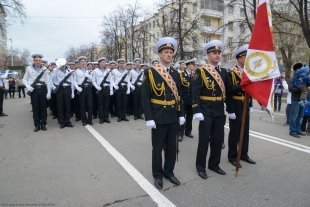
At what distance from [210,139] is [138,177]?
1417 mm

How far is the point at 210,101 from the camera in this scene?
5.17m

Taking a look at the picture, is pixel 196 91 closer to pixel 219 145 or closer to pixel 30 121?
pixel 219 145

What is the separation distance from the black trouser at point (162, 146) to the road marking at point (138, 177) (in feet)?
0.78

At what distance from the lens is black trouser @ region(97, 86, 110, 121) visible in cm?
1061

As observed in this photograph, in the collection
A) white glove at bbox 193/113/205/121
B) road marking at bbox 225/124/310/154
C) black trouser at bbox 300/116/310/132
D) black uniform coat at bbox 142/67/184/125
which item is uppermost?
black uniform coat at bbox 142/67/184/125

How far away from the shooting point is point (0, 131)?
9.34 m

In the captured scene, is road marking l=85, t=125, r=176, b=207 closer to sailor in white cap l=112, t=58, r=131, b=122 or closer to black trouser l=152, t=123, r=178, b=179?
black trouser l=152, t=123, r=178, b=179

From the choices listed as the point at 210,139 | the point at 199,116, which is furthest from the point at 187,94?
the point at 199,116

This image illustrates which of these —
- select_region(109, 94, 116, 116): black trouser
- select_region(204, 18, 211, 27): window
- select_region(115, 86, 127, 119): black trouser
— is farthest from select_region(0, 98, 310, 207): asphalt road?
select_region(204, 18, 211, 27): window

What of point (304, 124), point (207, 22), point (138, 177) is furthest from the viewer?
point (207, 22)

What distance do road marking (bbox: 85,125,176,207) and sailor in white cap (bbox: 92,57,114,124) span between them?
3014 mm

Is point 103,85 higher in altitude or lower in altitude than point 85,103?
higher

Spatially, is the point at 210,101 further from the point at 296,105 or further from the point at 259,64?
the point at 296,105

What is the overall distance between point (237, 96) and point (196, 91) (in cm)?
101
